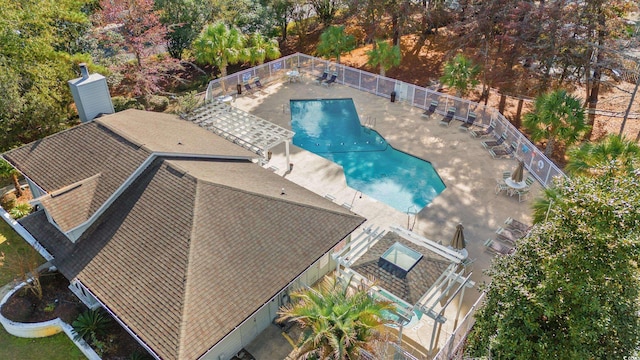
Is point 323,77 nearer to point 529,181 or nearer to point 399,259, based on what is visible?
point 529,181

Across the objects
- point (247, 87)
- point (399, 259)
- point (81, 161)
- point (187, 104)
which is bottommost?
point (399, 259)

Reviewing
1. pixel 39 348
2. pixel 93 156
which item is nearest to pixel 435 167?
pixel 93 156

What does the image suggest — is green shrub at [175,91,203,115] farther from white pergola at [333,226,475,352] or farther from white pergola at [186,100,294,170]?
white pergola at [333,226,475,352]

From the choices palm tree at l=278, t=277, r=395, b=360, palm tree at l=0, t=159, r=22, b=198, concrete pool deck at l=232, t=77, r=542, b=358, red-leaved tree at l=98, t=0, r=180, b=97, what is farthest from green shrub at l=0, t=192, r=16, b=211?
palm tree at l=278, t=277, r=395, b=360

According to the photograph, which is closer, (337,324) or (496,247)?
(337,324)

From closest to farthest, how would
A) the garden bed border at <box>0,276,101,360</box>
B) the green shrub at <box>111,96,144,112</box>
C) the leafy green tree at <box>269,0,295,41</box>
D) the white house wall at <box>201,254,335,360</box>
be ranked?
the white house wall at <box>201,254,335,360</box> → the garden bed border at <box>0,276,101,360</box> → the green shrub at <box>111,96,144,112</box> → the leafy green tree at <box>269,0,295,41</box>

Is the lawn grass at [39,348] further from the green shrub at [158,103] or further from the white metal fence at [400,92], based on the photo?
the green shrub at [158,103]

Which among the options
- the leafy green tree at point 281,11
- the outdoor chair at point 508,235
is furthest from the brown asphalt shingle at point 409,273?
the leafy green tree at point 281,11
